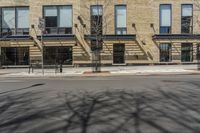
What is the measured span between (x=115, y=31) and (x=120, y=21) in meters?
1.19

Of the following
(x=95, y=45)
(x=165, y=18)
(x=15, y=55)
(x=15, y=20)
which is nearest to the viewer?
(x=95, y=45)

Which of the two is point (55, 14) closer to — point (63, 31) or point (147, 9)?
point (63, 31)

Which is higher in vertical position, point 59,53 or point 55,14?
point 55,14

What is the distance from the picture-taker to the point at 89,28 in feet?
132

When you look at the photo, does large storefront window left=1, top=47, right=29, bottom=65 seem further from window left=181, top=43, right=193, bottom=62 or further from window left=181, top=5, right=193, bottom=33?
window left=181, top=5, right=193, bottom=33

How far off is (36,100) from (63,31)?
2777 centimetres

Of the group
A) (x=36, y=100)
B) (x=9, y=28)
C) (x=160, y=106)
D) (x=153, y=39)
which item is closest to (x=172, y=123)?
(x=160, y=106)

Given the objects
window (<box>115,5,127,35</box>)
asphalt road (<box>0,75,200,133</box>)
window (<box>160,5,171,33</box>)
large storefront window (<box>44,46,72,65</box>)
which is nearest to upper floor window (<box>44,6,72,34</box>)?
large storefront window (<box>44,46,72,65</box>)

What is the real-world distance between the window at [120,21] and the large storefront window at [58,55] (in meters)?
5.49

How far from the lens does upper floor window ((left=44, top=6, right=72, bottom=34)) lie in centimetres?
4034

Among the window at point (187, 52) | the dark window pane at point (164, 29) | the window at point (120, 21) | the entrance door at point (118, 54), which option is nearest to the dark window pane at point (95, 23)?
the window at point (120, 21)

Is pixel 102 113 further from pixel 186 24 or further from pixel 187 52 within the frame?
pixel 186 24

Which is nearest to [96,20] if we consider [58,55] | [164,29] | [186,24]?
[58,55]

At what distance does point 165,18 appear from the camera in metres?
40.3
